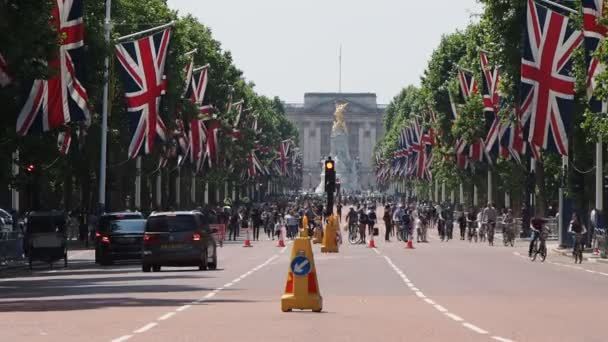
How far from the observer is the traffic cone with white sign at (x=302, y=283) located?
89.5 feet

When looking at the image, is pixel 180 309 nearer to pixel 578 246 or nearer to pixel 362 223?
pixel 578 246

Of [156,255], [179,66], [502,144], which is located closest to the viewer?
[156,255]

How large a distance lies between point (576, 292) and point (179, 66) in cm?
5973

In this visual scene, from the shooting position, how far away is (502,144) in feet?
256

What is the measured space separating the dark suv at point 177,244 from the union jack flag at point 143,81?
15134 millimetres

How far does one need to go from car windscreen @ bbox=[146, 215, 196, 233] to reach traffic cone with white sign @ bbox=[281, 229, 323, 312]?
2073 cm

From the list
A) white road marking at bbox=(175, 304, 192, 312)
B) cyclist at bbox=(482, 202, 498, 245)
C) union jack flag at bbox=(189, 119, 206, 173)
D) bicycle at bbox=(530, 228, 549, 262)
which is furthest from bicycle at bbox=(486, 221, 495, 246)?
white road marking at bbox=(175, 304, 192, 312)

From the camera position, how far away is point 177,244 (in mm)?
47875

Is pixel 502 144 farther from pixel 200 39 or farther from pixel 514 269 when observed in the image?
pixel 200 39

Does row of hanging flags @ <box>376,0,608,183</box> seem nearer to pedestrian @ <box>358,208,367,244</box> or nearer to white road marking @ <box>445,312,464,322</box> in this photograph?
white road marking @ <box>445,312,464,322</box>

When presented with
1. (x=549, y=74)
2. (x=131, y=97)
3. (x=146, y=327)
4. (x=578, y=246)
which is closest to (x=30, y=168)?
(x=131, y=97)

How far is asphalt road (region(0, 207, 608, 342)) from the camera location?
22.5 m

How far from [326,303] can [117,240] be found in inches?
1029

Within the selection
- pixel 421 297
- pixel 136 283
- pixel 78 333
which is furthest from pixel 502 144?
pixel 78 333
